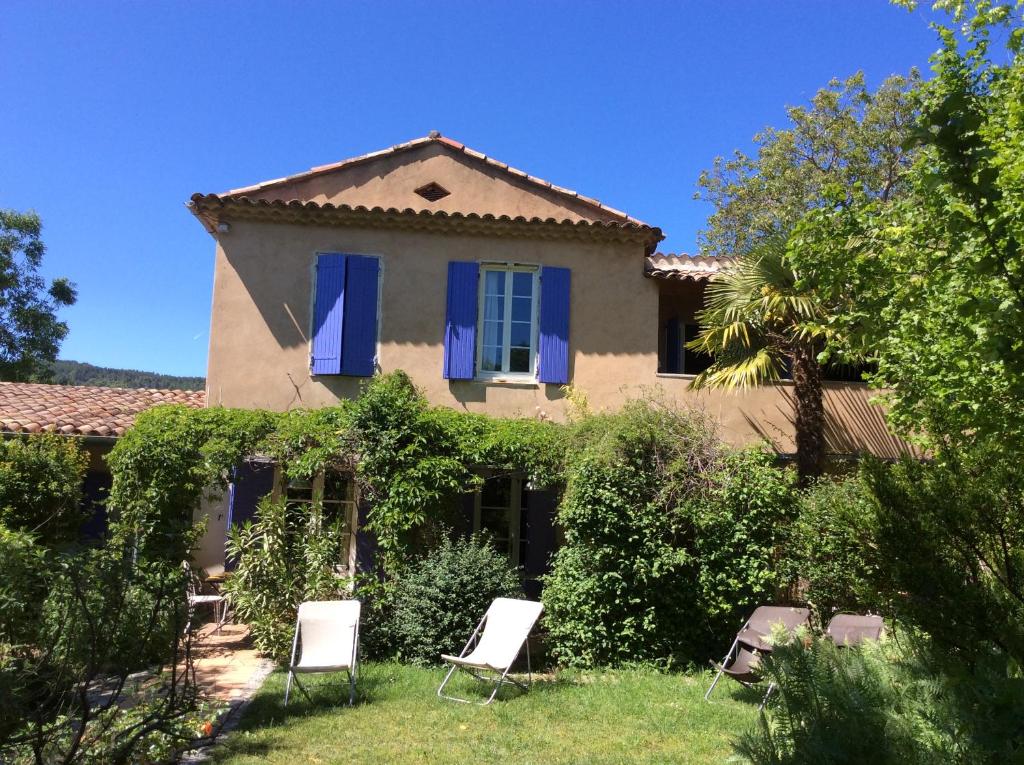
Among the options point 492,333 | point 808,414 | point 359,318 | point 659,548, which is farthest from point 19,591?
point 808,414

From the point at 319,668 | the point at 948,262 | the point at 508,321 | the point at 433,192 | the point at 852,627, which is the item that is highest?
the point at 433,192

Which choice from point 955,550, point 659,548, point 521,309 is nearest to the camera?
point 955,550

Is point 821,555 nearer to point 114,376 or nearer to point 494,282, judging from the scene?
point 494,282

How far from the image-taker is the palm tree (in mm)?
10523

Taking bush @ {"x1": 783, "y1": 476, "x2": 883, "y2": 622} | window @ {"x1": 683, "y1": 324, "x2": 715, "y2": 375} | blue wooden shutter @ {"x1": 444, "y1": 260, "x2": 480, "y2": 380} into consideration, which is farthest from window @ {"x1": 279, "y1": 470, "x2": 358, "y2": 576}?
window @ {"x1": 683, "y1": 324, "x2": 715, "y2": 375}

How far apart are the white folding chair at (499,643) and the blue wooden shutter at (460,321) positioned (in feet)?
13.5

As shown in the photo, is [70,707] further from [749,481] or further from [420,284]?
[420,284]

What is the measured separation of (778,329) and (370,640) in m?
7.10

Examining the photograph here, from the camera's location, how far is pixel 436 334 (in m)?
11.7

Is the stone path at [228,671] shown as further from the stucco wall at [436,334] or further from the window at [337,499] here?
the stucco wall at [436,334]

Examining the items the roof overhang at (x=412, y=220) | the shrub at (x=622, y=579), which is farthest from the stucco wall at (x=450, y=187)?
the shrub at (x=622, y=579)

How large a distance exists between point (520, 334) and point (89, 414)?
7.23m

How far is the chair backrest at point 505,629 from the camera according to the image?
305 inches

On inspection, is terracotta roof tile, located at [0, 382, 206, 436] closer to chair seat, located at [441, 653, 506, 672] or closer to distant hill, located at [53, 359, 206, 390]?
chair seat, located at [441, 653, 506, 672]
